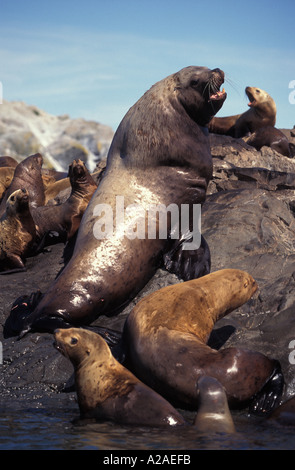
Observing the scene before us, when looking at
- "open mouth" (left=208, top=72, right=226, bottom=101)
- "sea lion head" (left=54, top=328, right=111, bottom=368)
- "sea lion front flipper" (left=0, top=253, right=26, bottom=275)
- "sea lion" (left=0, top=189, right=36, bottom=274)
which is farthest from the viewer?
"sea lion" (left=0, top=189, right=36, bottom=274)

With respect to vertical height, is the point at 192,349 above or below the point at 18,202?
below

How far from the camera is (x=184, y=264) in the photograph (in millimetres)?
7883

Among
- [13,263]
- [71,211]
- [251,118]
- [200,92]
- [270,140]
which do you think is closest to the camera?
[200,92]

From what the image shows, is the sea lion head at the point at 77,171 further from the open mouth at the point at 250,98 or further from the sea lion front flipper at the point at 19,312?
the open mouth at the point at 250,98

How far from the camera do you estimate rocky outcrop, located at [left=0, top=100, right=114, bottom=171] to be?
191 ft

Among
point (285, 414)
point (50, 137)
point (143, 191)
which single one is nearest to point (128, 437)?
point (285, 414)

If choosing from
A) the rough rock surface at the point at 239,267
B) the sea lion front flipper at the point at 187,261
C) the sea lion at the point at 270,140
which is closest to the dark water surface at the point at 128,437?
the rough rock surface at the point at 239,267

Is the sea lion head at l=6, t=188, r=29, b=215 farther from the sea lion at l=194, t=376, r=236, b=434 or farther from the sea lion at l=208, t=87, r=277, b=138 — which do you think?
the sea lion at l=208, t=87, r=277, b=138

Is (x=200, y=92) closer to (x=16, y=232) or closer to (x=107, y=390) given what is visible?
(x=16, y=232)

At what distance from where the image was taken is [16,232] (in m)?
9.99

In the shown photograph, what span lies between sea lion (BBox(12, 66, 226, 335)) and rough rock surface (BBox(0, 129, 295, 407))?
26cm

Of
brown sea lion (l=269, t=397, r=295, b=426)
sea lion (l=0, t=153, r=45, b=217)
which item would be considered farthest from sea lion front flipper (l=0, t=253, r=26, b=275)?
brown sea lion (l=269, t=397, r=295, b=426)

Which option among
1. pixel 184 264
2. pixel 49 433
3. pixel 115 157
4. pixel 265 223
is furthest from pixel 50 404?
pixel 265 223

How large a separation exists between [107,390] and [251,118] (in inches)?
536
